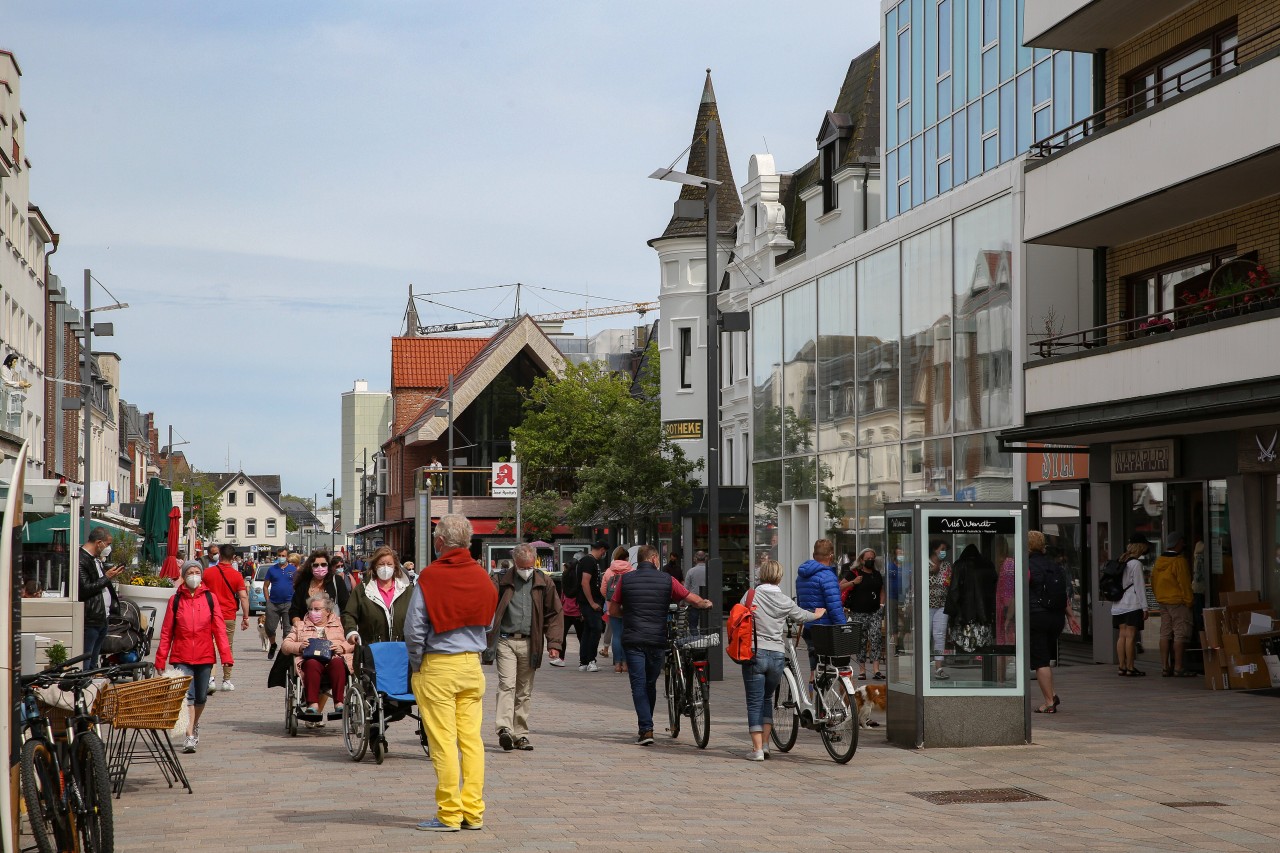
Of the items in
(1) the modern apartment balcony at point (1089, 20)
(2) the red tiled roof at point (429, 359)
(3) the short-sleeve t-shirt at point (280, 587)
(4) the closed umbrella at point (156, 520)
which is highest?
(2) the red tiled roof at point (429, 359)

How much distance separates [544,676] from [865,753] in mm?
9489

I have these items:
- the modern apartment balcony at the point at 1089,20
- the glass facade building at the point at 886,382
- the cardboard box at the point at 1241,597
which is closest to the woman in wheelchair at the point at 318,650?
the cardboard box at the point at 1241,597

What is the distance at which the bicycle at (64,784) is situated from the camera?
7.55 meters

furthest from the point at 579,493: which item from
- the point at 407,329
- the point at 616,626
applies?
the point at 407,329

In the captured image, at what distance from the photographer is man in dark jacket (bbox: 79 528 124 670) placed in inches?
640

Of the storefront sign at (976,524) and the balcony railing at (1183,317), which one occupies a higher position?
the balcony railing at (1183,317)

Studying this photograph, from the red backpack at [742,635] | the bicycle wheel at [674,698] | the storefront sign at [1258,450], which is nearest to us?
the red backpack at [742,635]

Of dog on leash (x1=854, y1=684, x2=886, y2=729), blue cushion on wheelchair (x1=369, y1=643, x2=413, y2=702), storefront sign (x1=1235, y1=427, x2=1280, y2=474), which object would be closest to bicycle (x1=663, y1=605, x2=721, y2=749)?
dog on leash (x1=854, y1=684, x2=886, y2=729)

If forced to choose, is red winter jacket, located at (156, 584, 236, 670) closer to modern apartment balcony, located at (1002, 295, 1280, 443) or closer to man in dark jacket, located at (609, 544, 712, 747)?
man in dark jacket, located at (609, 544, 712, 747)

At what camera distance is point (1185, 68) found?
826 inches

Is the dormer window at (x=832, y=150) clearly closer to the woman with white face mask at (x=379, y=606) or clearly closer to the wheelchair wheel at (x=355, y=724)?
the woman with white face mask at (x=379, y=606)

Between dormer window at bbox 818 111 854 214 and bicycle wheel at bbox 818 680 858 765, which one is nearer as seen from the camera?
bicycle wheel at bbox 818 680 858 765

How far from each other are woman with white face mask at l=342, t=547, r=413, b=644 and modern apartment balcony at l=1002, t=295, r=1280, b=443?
9033mm

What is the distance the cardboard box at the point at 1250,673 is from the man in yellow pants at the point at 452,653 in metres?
11.0
